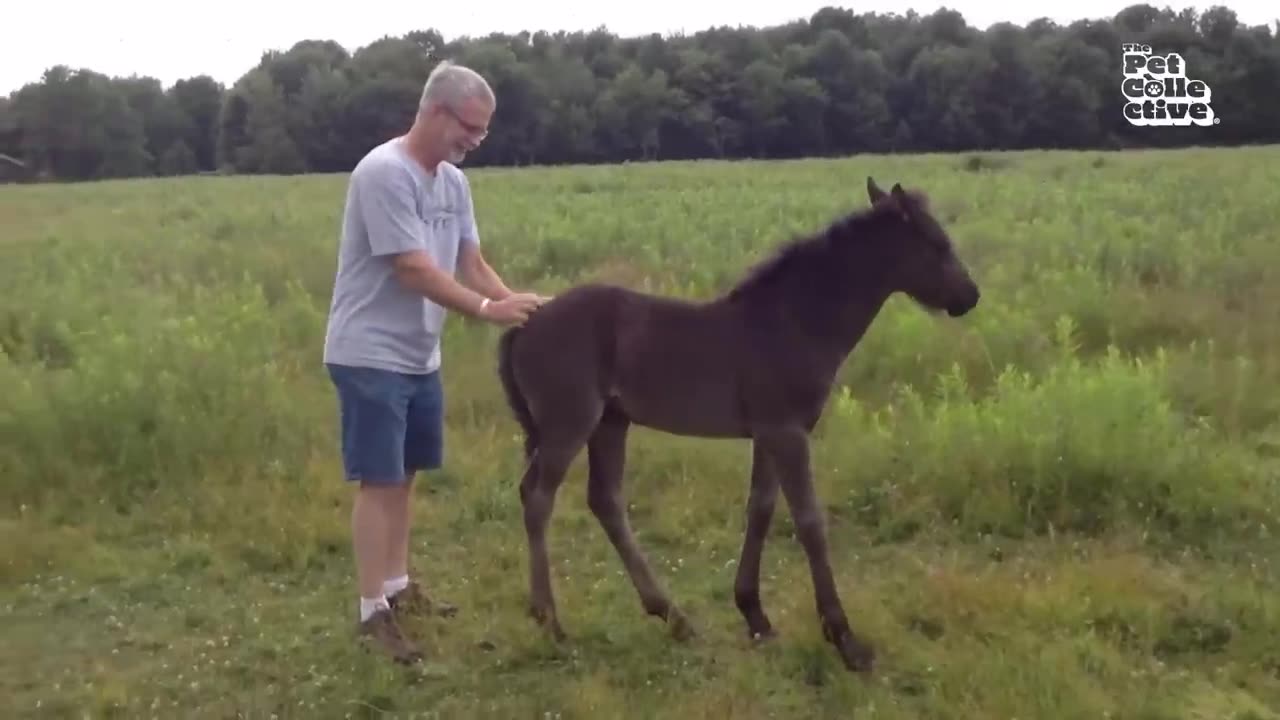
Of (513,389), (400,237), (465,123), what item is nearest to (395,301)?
(400,237)

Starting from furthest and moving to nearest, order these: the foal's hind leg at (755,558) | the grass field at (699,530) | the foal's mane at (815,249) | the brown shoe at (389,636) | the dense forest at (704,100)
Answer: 1. the dense forest at (704,100)
2. the foal's hind leg at (755,558)
3. the brown shoe at (389,636)
4. the foal's mane at (815,249)
5. the grass field at (699,530)

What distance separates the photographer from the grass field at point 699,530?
408 cm

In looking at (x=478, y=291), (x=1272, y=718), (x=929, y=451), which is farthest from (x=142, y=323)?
(x=1272, y=718)

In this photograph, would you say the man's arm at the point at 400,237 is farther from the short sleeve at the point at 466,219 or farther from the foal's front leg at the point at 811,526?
the foal's front leg at the point at 811,526

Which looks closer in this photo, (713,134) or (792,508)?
(792,508)

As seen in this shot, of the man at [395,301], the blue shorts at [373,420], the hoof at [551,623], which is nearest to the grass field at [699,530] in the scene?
the hoof at [551,623]

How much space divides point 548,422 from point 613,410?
30 cm

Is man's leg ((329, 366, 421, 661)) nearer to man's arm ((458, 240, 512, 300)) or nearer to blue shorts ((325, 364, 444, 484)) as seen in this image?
blue shorts ((325, 364, 444, 484))

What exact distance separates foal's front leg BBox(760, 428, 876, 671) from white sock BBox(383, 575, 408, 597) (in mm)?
1735

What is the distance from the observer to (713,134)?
62.3 metres

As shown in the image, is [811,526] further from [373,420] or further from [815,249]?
[373,420]

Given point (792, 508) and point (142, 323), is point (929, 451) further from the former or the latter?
point (142, 323)

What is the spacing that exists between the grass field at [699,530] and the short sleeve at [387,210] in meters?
1.65

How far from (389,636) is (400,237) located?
62.6 inches
